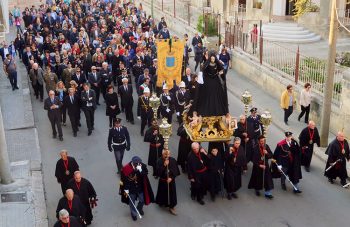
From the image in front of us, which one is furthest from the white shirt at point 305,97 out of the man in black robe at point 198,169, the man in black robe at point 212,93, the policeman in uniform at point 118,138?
the policeman in uniform at point 118,138

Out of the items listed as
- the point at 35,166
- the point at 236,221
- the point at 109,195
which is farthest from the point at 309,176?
the point at 35,166

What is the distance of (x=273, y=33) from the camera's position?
2708 cm

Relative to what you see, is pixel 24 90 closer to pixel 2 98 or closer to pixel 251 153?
pixel 2 98

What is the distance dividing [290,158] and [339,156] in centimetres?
117

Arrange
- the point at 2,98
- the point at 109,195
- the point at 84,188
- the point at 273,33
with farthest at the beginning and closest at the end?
the point at 273,33, the point at 2,98, the point at 109,195, the point at 84,188

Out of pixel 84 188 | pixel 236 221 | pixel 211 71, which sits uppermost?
pixel 211 71

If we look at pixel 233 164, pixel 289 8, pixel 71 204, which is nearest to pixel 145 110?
pixel 233 164

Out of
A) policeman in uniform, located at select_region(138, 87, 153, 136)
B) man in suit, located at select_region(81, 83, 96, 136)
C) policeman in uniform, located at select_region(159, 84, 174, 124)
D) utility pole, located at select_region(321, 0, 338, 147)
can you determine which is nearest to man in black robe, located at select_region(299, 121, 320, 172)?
utility pole, located at select_region(321, 0, 338, 147)

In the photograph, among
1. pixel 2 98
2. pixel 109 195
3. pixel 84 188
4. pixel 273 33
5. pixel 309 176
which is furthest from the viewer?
pixel 273 33

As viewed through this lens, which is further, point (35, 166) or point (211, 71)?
point (35, 166)

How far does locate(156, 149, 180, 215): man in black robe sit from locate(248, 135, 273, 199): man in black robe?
1.88m

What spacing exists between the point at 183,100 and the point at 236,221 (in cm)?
557

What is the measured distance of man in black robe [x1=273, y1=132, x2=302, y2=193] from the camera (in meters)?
12.4

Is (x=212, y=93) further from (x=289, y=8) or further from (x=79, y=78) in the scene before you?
(x=289, y=8)
